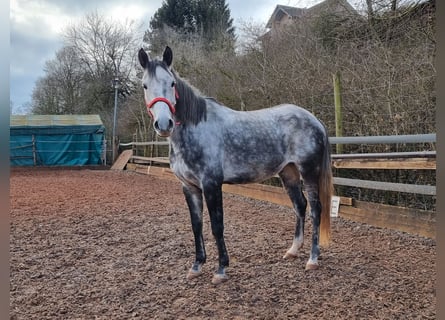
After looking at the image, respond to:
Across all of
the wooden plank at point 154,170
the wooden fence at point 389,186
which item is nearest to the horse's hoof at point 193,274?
the wooden fence at point 389,186

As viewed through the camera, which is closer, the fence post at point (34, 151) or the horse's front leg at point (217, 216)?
the horse's front leg at point (217, 216)

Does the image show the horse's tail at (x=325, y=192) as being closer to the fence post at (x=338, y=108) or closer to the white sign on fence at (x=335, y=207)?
the white sign on fence at (x=335, y=207)

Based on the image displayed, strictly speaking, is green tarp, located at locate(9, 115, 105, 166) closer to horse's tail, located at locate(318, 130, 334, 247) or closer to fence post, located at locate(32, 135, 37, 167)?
fence post, located at locate(32, 135, 37, 167)

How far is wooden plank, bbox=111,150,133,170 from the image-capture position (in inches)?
375

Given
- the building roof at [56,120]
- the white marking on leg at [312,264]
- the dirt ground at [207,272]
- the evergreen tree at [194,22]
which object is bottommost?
the dirt ground at [207,272]

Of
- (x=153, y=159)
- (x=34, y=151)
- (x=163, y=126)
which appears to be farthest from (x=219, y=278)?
(x=34, y=151)

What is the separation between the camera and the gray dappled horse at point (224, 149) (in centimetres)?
173

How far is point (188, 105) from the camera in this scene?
1.90m

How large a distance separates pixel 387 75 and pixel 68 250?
10.5ft

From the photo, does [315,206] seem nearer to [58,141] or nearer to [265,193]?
[265,193]

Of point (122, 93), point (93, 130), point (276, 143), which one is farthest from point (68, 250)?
point (93, 130)

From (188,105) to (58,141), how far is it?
9.40 m

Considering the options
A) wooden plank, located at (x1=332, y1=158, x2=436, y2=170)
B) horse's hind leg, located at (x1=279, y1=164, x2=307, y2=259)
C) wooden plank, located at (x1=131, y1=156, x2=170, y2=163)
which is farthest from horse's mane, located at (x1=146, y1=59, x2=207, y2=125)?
wooden plank, located at (x1=131, y1=156, x2=170, y2=163)

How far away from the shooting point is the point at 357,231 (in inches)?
109
